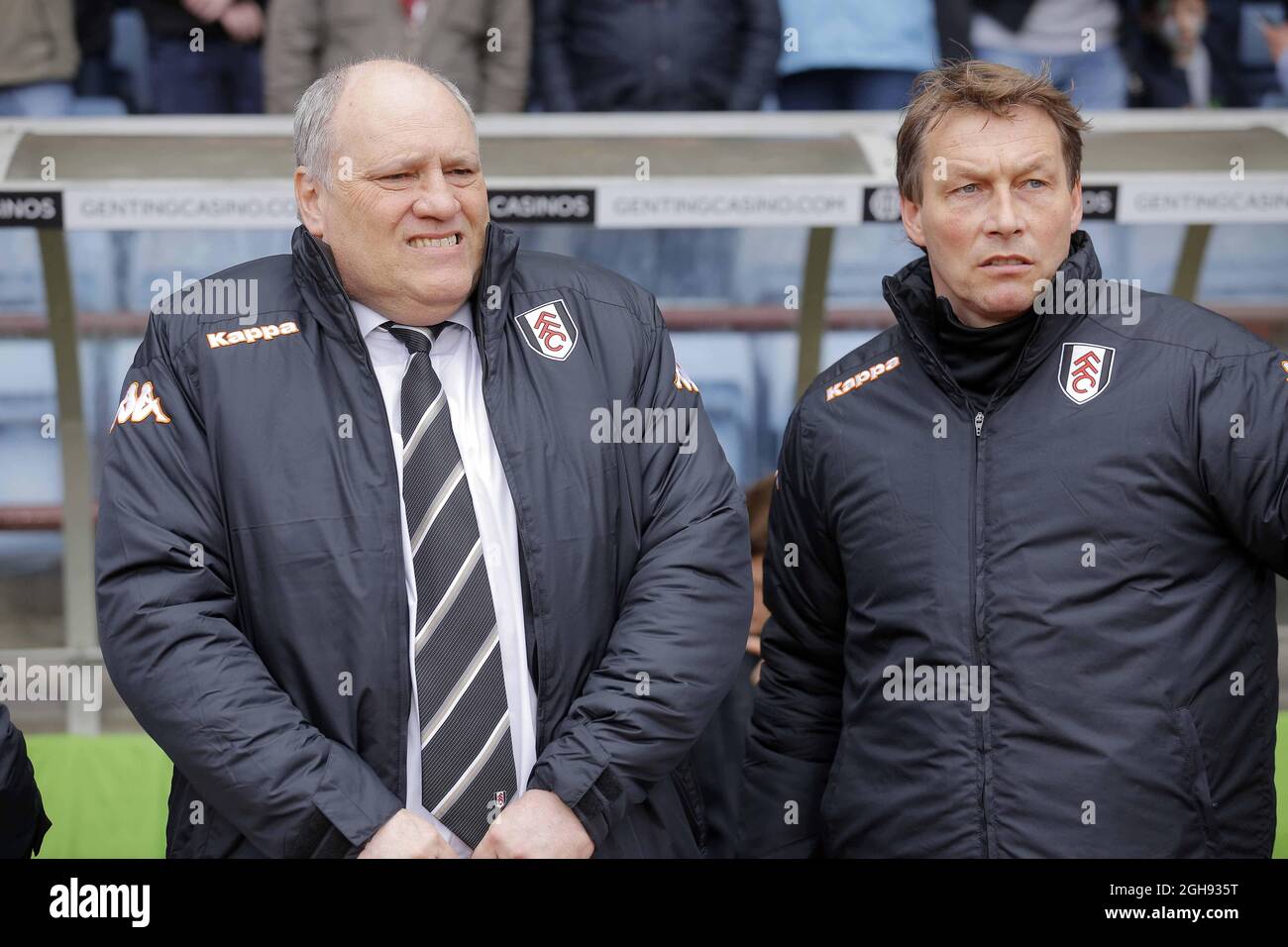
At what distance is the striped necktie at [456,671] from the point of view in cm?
227

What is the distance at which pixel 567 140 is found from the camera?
451 cm

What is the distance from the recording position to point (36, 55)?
542cm

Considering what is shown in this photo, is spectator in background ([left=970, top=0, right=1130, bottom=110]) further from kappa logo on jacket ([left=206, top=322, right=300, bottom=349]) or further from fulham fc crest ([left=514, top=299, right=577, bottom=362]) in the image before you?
kappa logo on jacket ([left=206, top=322, right=300, bottom=349])

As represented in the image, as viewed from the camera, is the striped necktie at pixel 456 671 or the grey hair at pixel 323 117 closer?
the striped necktie at pixel 456 671

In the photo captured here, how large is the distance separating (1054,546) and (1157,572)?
0.47 feet

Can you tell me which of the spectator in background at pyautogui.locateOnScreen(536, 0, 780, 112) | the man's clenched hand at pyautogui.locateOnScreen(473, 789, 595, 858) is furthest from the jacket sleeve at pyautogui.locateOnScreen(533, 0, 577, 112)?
the man's clenched hand at pyautogui.locateOnScreen(473, 789, 595, 858)

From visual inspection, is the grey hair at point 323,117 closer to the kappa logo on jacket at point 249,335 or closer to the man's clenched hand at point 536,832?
the kappa logo on jacket at point 249,335

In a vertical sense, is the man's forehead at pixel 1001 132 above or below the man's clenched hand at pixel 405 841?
above

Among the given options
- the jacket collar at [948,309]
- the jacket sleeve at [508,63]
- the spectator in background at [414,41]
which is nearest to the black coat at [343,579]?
the jacket collar at [948,309]

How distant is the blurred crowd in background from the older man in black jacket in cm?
276

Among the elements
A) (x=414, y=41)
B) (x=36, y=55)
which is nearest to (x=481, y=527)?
(x=414, y=41)

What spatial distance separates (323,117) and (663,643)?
3.00 ft

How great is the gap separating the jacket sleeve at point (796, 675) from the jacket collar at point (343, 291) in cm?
51

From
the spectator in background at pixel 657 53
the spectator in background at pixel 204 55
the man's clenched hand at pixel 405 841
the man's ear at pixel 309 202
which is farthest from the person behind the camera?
the spectator in background at pixel 204 55
